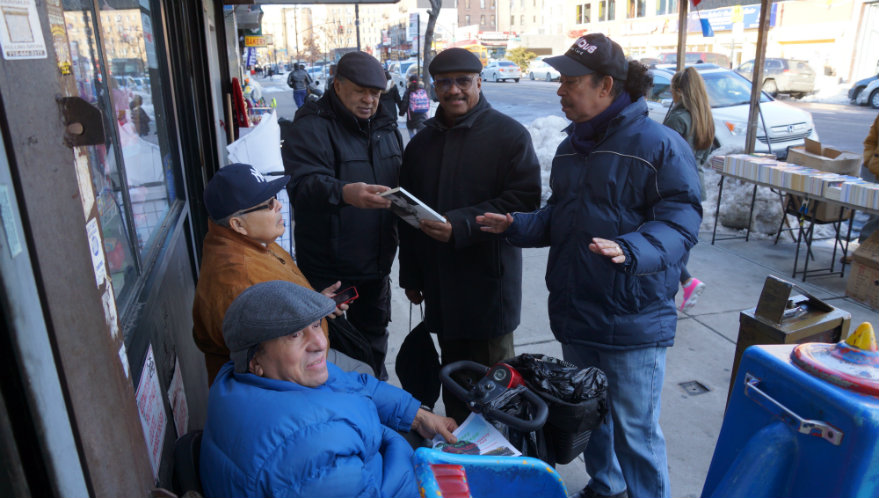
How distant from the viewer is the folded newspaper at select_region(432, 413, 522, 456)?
1.88m

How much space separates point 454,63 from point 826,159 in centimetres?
478

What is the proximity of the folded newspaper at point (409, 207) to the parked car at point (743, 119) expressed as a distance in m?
7.86

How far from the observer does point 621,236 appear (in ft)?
6.84

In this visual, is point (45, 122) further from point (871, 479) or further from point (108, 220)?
point (871, 479)

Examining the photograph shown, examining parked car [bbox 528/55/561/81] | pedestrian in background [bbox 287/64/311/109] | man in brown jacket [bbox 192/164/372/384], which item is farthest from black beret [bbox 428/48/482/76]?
parked car [bbox 528/55/561/81]

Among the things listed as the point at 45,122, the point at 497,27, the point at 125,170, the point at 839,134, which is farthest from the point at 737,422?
the point at 497,27

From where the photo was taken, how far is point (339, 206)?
280 centimetres

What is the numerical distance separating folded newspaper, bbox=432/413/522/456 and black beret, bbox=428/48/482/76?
1.54 metres

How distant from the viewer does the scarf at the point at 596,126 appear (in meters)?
2.25

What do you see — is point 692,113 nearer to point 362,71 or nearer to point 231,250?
point 362,71

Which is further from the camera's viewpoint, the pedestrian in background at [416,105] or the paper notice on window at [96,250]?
the pedestrian in background at [416,105]

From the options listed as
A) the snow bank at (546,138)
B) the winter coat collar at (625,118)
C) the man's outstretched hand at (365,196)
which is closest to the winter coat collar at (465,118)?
the man's outstretched hand at (365,196)

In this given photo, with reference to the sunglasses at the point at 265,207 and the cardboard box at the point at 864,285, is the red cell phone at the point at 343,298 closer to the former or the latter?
the sunglasses at the point at 265,207

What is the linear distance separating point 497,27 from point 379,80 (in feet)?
298
